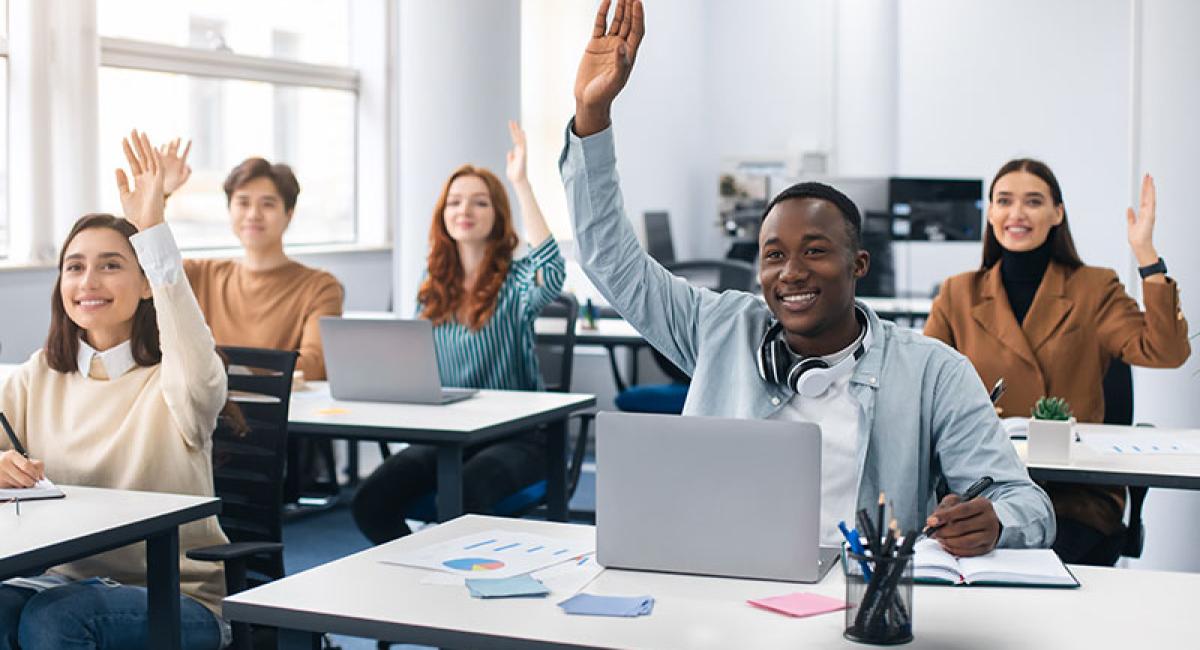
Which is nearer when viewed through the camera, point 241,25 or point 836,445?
point 836,445

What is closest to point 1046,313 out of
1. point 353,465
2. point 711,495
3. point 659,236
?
point 711,495

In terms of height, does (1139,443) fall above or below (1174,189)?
below

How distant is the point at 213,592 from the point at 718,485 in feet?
4.18

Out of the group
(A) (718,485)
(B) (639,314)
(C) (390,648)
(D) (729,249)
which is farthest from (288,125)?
(A) (718,485)

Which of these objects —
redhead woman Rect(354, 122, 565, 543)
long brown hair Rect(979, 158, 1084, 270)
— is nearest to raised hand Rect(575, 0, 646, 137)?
long brown hair Rect(979, 158, 1084, 270)

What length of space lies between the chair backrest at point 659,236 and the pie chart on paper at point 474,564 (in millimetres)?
6570

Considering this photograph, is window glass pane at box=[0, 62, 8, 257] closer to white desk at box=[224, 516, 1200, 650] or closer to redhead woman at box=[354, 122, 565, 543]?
redhead woman at box=[354, 122, 565, 543]

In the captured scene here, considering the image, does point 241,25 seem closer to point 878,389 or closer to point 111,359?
point 111,359

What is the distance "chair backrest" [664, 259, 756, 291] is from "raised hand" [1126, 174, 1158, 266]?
2.98m

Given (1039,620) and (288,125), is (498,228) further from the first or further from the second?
(288,125)

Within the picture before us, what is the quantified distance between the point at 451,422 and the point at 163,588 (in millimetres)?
1290

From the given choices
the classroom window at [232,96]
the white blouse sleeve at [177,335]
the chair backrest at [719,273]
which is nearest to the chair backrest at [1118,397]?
the white blouse sleeve at [177,335]

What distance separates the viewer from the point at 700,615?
74.0 inches

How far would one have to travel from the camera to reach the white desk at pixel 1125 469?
3080 mm
